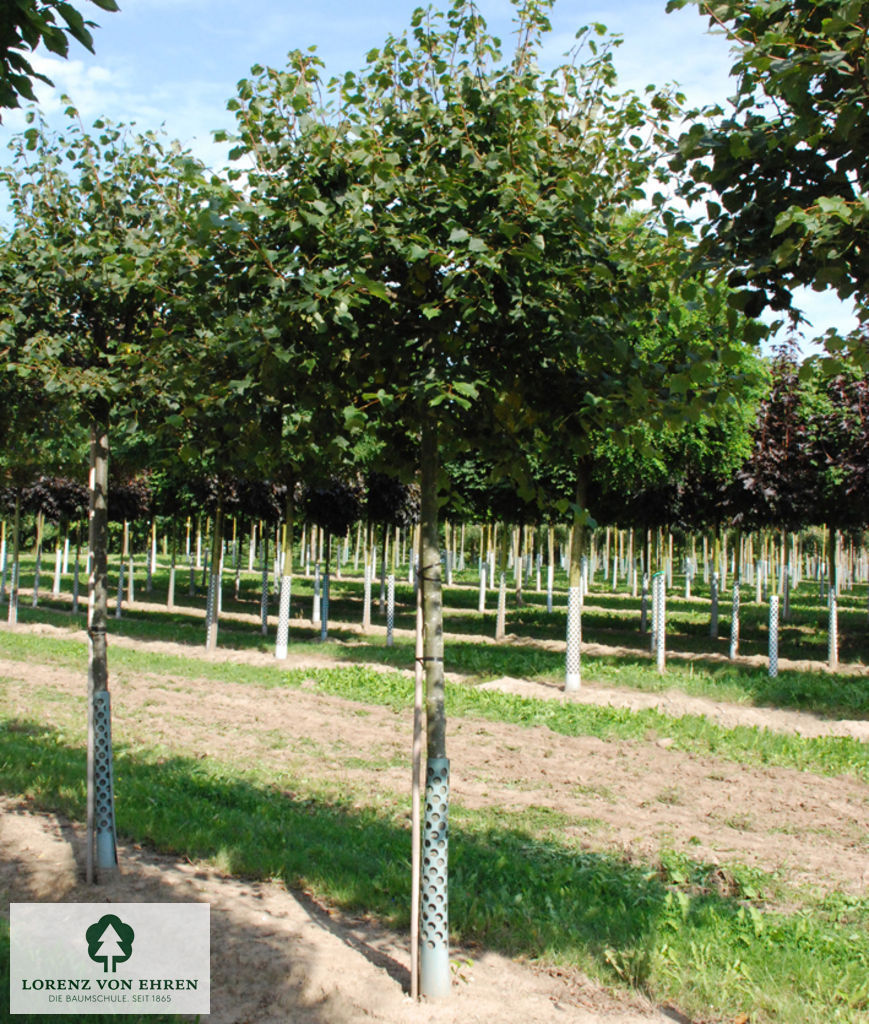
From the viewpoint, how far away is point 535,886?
5.66 metres

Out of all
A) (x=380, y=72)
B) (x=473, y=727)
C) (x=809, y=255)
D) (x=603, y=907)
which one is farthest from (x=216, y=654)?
(x=809, y=255)

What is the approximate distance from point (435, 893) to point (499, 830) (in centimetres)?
292

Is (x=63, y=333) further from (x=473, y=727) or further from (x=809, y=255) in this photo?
(x=473, y=727)

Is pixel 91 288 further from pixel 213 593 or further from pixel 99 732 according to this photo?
pixel 213 593

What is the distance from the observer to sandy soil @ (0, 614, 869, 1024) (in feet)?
13.6

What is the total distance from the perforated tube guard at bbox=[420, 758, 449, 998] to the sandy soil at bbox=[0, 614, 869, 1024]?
133 mm

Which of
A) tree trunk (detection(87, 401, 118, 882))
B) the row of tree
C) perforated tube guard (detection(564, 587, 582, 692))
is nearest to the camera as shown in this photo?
the row of tree

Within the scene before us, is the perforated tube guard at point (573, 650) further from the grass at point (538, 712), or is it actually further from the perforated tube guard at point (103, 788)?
the perforated tube guard at point (103, 788)

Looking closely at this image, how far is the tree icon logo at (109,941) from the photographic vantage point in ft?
14.0

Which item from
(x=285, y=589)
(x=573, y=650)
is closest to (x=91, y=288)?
(x=573, y=650)

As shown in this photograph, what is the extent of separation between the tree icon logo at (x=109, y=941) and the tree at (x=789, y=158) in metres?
4.13

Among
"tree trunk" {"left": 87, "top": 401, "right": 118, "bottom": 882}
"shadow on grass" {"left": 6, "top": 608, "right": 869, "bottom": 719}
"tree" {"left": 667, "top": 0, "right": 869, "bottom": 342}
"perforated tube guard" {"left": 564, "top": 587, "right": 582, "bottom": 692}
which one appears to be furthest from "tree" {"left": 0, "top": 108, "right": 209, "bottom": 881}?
"shadow on grass" {"left": 6, "top": 608, "right": 869, "bottom": 719}

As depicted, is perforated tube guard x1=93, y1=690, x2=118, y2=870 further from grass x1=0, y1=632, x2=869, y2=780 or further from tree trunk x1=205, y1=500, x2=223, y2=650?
tree trunk x1=205, y1=500, x2=223, y2=650

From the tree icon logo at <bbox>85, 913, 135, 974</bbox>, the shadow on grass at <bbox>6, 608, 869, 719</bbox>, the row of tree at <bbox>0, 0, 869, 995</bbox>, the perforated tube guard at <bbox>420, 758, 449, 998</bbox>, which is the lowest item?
the shadow on grass at <bbox>6, 608, 869, 719</bbox>
